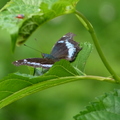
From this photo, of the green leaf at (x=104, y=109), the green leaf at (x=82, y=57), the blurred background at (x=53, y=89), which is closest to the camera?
the green leaf at (x=104, y=109)

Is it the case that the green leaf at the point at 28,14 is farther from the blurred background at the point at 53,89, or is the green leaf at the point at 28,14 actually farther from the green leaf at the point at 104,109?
the blurred background at the point at 53,89

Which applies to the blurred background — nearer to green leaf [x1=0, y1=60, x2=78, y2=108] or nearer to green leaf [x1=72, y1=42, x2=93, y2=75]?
green leaf [x1=72, y1=42, x2=93, y2=75]

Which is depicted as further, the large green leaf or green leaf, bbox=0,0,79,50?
the large green leaf

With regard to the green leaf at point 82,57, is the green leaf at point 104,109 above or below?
below

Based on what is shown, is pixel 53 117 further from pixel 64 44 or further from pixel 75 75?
pixel 75 75

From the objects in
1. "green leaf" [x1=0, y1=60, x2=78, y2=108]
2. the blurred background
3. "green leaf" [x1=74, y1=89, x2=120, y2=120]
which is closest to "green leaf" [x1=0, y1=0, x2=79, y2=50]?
"green leaf" [x1=0, y1=60, x2=78, y2=108]

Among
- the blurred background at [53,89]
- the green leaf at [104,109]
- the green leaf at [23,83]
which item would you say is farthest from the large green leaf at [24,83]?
the blurred background at [53,89]

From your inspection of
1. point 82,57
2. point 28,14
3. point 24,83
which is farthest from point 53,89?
point 28,14
